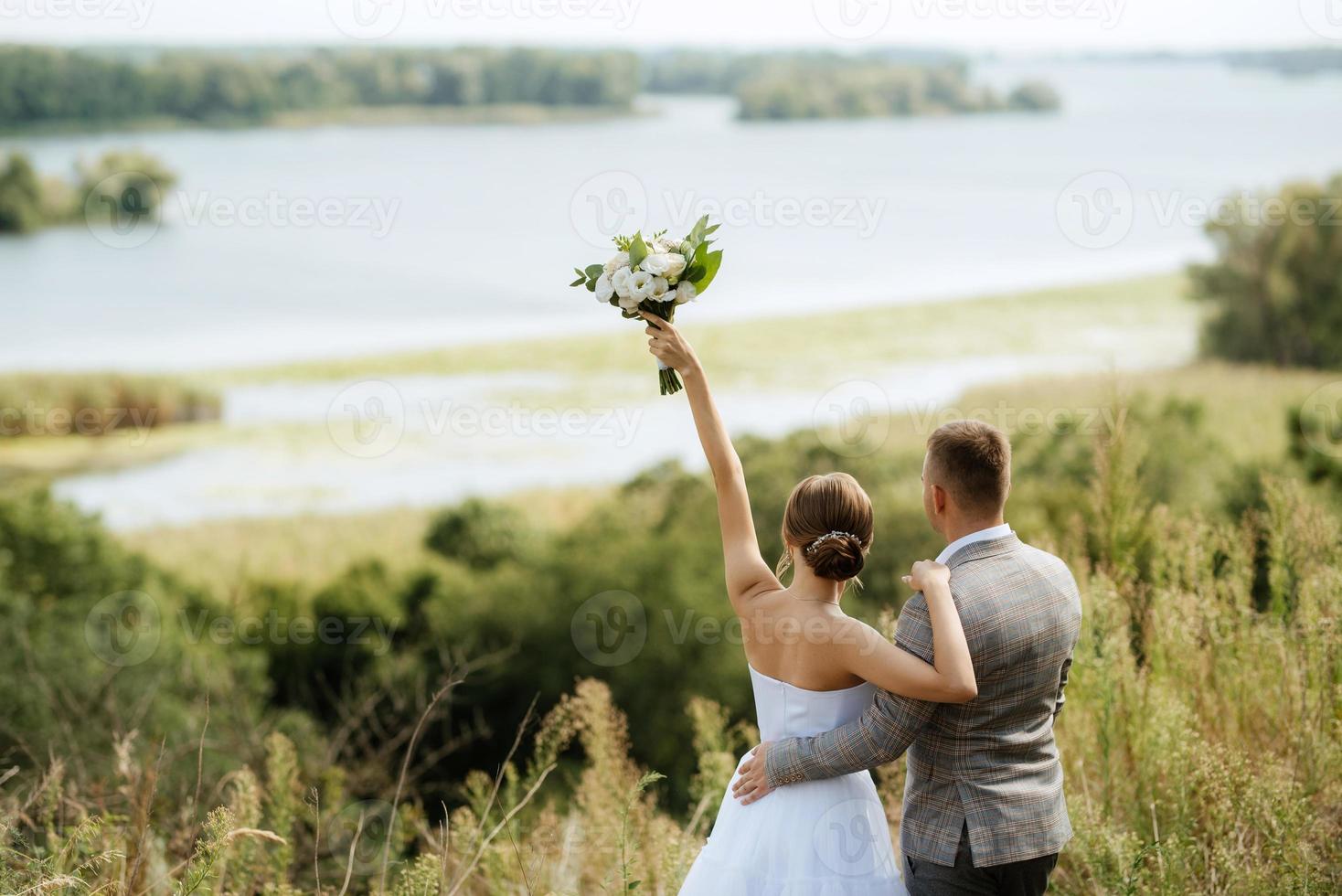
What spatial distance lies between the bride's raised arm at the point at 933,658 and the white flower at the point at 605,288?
848mm

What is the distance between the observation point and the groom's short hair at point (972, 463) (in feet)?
6.62

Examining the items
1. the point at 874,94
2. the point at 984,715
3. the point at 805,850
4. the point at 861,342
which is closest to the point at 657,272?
the point at 984,715

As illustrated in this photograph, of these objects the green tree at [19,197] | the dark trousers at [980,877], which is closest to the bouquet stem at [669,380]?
the dark trousers at [980,877]

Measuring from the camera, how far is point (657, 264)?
2.35 metres

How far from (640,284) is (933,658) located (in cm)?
94

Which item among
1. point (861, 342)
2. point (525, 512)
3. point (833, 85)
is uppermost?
point (833, 85)

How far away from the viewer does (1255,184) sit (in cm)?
2888

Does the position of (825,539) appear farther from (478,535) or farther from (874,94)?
(874,94)

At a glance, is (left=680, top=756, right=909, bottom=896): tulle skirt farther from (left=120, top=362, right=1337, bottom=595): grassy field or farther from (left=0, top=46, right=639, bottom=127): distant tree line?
(left=0, top=46, right=639, bottom=127): distant tree line

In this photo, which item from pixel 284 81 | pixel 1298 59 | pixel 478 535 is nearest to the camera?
pixel 478 535

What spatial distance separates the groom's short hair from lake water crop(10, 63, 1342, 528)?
2228cm

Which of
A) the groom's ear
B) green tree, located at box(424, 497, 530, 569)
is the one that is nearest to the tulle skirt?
the groom's ear

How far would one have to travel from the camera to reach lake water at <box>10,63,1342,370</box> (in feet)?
99.2

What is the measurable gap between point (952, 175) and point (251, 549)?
72.1 ft
